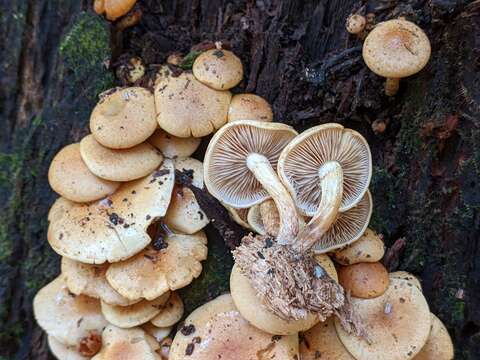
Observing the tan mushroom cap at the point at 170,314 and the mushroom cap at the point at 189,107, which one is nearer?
the mushroom cap at the point at 189,107

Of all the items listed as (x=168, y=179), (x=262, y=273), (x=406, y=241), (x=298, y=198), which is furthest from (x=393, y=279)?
(x=168, y=179)

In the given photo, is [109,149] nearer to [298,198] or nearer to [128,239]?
[128,239]

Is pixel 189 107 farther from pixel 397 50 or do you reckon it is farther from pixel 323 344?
pixel 323 344

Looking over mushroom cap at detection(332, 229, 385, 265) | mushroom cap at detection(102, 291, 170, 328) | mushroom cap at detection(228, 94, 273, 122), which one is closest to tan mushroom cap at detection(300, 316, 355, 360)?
→ mushroom cap at detection(332, 229, 385, 265)

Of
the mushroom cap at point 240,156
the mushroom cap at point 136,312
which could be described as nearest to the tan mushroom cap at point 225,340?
the mushroom cap at point 136,312

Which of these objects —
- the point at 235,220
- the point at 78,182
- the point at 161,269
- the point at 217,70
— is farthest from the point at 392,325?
the point at 78,182

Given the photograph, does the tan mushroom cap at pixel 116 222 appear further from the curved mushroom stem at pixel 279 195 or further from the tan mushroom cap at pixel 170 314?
the curved mushroom stem at pixel 279 195
